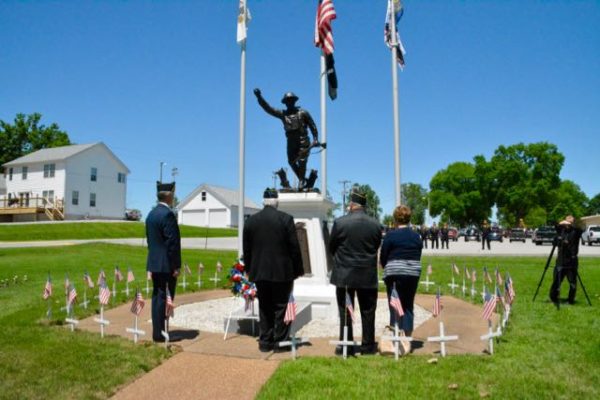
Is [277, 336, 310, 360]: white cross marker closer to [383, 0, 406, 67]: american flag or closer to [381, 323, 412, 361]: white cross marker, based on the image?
[381, 323, 412, 361]: white cross marker

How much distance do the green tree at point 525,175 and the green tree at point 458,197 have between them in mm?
4468

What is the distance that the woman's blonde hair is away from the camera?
5.88m

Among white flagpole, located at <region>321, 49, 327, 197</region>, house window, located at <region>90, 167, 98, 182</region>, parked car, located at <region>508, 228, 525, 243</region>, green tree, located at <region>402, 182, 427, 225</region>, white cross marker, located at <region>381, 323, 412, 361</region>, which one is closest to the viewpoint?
white cross marker, located at <region>381, 323, 412, 361</region>

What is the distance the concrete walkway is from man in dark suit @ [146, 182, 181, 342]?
17.0 inches

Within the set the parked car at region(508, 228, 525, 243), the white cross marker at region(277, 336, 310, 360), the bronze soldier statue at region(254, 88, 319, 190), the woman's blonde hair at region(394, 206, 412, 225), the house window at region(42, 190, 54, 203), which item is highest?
the house window at region(42, 190, 54, 203)

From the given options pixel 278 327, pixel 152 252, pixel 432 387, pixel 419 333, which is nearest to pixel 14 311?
pixel 152 252

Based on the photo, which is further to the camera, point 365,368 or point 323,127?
point 323,127

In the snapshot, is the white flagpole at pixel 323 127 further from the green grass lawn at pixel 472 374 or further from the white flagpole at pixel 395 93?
the green grass lawn at pixel 472 374

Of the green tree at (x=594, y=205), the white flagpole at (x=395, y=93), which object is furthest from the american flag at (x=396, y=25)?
the green tree at (x=594, y=205)

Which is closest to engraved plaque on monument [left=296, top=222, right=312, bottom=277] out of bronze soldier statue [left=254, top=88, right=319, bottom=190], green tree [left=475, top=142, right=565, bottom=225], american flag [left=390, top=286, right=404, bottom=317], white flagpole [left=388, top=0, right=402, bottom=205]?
bronze soldier statue [left=254, top=88, right=319, bottom=190]

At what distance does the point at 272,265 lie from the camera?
18.9ft

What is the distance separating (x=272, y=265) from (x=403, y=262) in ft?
5.26

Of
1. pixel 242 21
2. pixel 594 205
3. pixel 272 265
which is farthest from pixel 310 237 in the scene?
pixel 594 205

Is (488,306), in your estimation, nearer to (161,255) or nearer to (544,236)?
(161,255)
